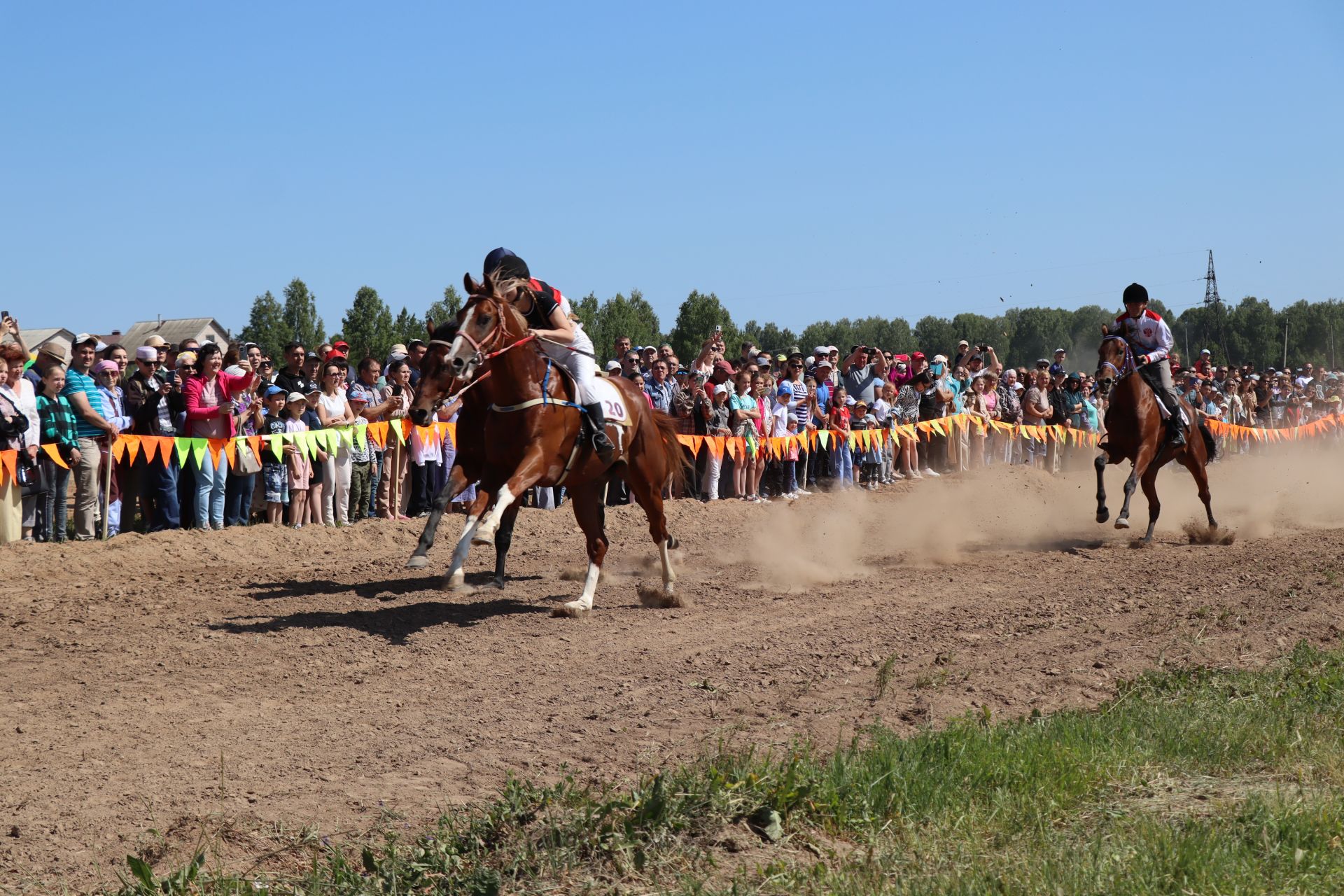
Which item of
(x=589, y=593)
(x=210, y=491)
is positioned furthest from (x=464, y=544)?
(x=210, y=491)

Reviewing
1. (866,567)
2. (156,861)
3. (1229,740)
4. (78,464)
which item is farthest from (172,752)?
(866,567)

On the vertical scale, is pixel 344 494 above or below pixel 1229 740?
above

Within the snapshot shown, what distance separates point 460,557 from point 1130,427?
28.4ft

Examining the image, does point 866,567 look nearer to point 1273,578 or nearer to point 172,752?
point 1273,578

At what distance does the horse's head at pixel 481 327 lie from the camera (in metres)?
9.31

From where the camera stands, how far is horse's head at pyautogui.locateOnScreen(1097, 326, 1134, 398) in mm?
14641

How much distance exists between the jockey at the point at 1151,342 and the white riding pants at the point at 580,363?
7.49m

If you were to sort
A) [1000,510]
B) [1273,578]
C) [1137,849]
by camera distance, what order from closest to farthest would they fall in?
[1137,849] < [1273,578] < [1000,510]

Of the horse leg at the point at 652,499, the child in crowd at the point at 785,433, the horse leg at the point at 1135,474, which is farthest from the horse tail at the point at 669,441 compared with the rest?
the child in crowd at the point at 785,433

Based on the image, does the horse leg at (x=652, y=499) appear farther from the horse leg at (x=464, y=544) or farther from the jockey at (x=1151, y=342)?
the jockey at (x=1151, y=342)

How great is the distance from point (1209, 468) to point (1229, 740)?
2371cm

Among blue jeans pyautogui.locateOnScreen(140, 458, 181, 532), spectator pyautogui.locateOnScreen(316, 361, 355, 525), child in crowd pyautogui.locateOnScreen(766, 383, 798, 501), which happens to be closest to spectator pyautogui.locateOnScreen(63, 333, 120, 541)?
blue jeans pyautogui.locateOnScreen(140, 458, 181, 532)

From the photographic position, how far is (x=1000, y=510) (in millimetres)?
18594

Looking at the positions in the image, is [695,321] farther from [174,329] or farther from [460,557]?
[460,557]
